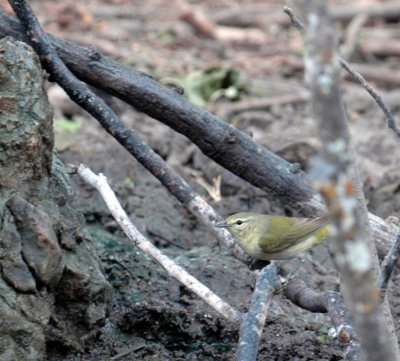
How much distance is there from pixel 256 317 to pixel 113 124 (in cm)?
149

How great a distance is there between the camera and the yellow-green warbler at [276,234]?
512 centimetres

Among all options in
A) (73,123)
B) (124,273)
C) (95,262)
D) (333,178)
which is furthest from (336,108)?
(73,123)

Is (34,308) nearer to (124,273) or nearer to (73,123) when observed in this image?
(124,273)

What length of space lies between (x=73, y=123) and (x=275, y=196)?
303 cm

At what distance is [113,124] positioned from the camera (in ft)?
15.8

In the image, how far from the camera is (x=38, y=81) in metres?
4.09

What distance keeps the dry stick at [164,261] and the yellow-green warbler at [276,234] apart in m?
0.87

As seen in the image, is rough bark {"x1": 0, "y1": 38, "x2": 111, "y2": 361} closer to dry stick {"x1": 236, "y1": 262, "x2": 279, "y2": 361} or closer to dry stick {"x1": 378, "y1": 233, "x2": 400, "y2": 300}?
dry stick {"x1": 236, "y1": 262, "x2": 279, "y2": 361}

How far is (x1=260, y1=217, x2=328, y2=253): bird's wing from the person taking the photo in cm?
531

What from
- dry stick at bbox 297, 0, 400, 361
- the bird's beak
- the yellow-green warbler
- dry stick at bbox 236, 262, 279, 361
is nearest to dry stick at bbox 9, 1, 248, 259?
the bird's beak

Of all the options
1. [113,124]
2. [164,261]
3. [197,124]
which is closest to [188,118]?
[197,124]

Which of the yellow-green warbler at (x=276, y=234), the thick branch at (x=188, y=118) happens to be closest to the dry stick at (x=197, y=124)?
the thick branch at (x=188, y=118)

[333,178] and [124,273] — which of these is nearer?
[333,178]

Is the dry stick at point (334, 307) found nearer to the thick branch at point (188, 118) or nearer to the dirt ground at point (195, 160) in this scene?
the dirt ground at point (195, 160)
